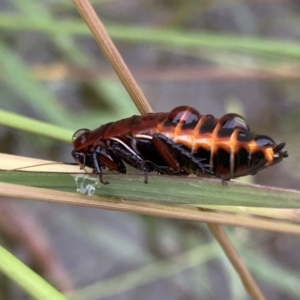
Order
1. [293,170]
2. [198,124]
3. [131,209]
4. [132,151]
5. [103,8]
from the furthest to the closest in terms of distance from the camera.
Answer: [103,8] → [293,170] → [132,151] → [198,124] → [131,209]

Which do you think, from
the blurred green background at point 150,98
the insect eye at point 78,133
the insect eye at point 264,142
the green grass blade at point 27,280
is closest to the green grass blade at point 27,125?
the insect eye at point 78,133

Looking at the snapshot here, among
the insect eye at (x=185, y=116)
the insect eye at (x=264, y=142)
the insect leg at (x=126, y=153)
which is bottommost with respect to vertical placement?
the insect eye at (x=264, y=142)

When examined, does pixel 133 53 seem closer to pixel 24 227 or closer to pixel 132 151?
pixel 24 227

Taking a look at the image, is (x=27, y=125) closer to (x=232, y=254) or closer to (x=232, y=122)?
(x=232, y=122)

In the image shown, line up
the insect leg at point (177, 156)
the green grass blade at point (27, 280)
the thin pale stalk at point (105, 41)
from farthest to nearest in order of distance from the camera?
1. the insect leg at point (177, 156)
2. the thin pale stalk at point (105, 41)
3. the green grass blade at point (27, 280)

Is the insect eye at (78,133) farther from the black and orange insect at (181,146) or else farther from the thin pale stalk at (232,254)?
the thin pale stalk at (232,254)

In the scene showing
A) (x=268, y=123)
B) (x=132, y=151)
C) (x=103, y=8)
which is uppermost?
(x=103, y=8)

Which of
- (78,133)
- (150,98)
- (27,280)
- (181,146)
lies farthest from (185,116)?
(150,98)

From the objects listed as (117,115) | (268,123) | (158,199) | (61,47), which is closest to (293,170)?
(268,123)
